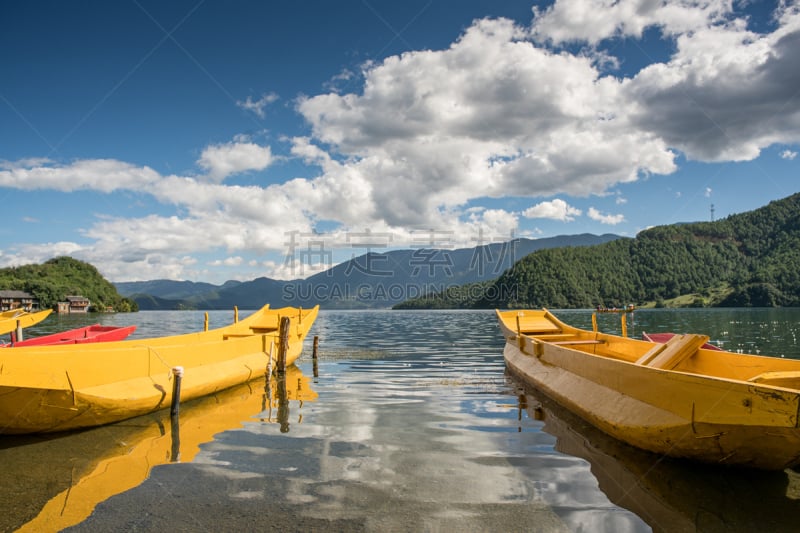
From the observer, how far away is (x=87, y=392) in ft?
34.4

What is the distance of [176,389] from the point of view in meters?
12.6

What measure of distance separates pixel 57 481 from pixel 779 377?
12024mm

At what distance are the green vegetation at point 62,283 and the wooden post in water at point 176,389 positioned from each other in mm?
166961

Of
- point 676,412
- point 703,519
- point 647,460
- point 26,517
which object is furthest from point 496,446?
point 26,517

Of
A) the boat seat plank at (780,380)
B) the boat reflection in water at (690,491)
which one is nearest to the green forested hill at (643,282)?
the boat reflection in water at (690,491)

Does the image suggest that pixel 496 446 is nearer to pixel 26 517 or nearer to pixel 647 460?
pixel 647 460

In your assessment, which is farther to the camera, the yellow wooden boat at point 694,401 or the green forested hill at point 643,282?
the green forested hill at point 643,282

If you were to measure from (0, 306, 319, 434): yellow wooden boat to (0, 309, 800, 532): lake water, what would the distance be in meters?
0.43

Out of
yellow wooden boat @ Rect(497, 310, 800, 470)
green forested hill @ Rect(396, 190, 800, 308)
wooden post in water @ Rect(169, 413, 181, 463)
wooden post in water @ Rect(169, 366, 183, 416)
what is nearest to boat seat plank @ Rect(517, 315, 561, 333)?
yellow wooden boat @ Rect(497, 310, 800, 470)

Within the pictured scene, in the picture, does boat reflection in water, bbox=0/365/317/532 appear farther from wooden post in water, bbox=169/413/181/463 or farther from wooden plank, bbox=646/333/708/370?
wooden plank, bbox=646/333/708/370

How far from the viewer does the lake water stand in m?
6.20

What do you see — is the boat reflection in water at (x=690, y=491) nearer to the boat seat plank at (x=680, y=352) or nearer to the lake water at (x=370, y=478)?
the lake water at (x=370, y=478)

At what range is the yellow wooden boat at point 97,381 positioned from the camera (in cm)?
970

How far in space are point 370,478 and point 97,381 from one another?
7439 mm
